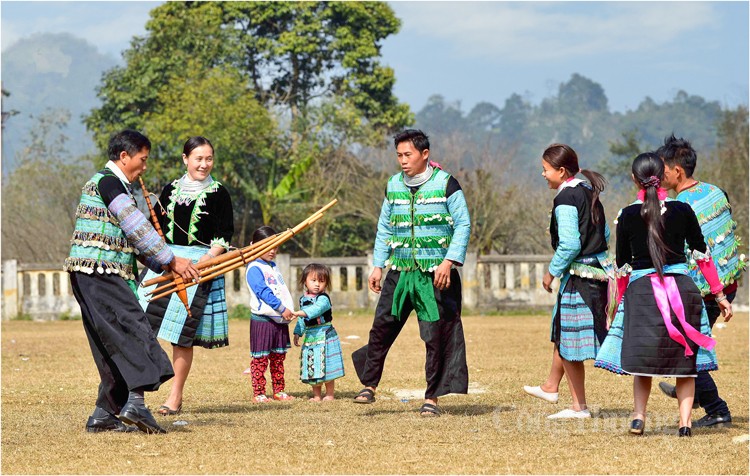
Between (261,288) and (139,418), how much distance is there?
8.10 ft

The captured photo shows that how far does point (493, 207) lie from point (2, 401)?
19.8 metres

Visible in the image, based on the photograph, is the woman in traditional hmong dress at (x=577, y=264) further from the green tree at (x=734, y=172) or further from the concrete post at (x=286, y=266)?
the green tree at (x=734, y=172)

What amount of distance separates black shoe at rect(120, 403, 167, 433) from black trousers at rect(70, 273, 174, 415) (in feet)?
0.50

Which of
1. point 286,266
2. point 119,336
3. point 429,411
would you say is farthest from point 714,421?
point 286,266

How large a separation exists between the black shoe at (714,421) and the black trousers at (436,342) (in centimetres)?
164

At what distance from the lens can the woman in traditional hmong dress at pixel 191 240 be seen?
8.38 m

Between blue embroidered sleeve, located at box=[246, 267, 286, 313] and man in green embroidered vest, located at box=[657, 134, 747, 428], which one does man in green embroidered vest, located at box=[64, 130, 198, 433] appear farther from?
man in green embroidered vest, located at box=[657, 134, 747, 428]

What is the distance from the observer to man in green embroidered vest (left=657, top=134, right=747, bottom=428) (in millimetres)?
7715

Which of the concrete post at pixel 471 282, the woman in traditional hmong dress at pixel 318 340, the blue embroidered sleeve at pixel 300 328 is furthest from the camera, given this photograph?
the concrete post at pixel 471 282

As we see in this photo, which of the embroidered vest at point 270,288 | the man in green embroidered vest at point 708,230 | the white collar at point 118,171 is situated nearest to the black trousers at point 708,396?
the man in green embroidered vest at point 708,230

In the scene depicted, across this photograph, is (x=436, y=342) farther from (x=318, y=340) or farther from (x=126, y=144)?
(x=126, y=144)

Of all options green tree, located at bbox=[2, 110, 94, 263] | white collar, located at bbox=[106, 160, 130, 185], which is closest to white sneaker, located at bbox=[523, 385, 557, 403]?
white collar, located at bbox=[106, 160, 130, 185]

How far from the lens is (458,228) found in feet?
27.0

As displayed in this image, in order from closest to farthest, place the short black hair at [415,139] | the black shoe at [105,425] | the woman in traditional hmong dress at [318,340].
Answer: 1. the black shoe at [105,425]
2. the short black hair at [415,139]
3. the woman in traditional hmong dress at [318,340]
